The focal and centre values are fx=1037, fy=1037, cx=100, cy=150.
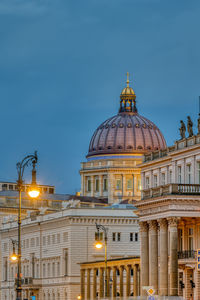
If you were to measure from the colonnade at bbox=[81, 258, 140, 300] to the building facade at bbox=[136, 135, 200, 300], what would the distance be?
15355 mm

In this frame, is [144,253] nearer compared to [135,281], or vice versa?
[144,253]

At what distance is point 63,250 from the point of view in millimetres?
139750

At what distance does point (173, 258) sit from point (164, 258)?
206 cm

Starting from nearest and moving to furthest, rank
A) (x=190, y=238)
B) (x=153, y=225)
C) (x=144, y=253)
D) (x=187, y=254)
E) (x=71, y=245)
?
1. (x=187, y=254)
2. (x=190, y=238)
3. (x=153, y=225)
4. (x=144, y=253)
5. (x=71, y=245)

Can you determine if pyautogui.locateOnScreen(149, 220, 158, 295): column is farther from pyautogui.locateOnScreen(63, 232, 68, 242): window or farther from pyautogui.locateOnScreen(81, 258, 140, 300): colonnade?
pyautogui.locateOnScreen(63, 232, 68, 242): window

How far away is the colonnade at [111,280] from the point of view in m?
116

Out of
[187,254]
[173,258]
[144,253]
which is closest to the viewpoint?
[173,258]

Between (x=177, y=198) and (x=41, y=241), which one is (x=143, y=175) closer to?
(x=177, y=198)

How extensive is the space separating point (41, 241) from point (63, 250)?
12.2m

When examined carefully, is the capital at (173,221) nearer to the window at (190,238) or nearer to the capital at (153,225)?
the window at (190,238)

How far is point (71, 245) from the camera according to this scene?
13612cm

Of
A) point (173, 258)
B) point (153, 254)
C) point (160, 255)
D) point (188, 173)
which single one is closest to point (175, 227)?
point (173, 258)

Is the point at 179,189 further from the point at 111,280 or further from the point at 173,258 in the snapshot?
the point at 111,280

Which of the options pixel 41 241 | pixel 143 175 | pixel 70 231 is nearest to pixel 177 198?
pixel 143 175
